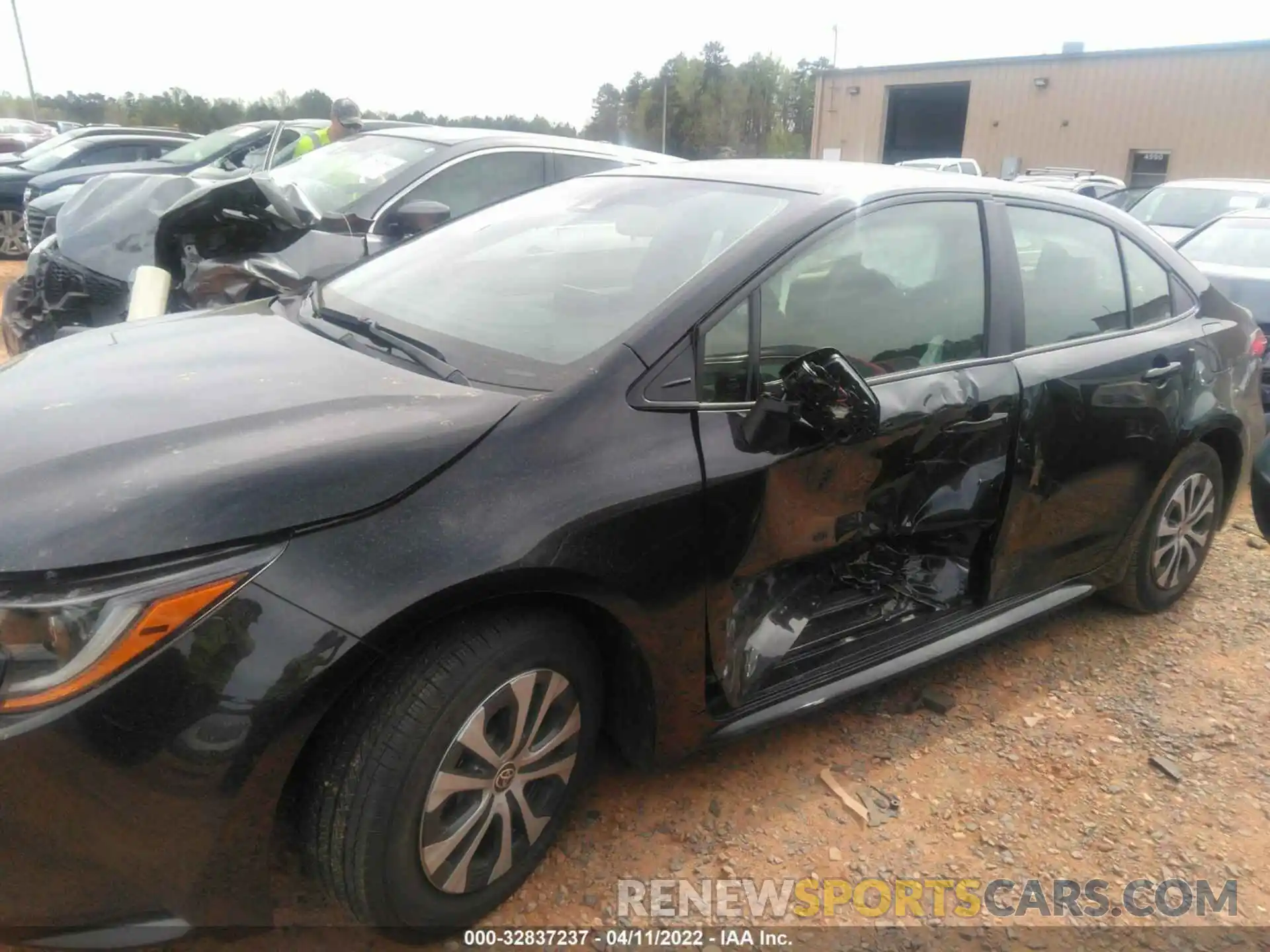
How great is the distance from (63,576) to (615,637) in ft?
3.55

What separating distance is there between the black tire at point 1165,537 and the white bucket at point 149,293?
157 inches

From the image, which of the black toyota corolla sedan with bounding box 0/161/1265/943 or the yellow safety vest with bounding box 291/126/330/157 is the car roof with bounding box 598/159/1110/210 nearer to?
the black toyota corolla sedan with bounding box 0/161/1265/943

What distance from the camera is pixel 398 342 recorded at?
2.38m

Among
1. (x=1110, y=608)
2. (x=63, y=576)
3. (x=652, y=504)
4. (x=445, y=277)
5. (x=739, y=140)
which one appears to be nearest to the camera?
(x=63, y=576)

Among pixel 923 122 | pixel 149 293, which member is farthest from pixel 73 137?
pixel 923 122

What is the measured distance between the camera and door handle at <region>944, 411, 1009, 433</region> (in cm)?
263

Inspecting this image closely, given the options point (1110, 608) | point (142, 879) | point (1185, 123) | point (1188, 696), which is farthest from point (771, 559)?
point (1185, 123)

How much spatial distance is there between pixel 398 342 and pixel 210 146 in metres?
9.47

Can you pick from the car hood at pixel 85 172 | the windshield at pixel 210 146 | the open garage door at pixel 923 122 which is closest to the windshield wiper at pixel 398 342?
the car hood at pixel 85 172

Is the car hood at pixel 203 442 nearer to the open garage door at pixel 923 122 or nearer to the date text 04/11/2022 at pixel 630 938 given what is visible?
the date text 04/11/2022 at pixel 630 938

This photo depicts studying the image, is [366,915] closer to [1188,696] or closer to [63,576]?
[63,576]

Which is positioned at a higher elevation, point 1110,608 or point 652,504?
point 652,504

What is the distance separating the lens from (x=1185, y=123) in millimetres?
27531

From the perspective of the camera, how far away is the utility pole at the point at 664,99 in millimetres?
49378
